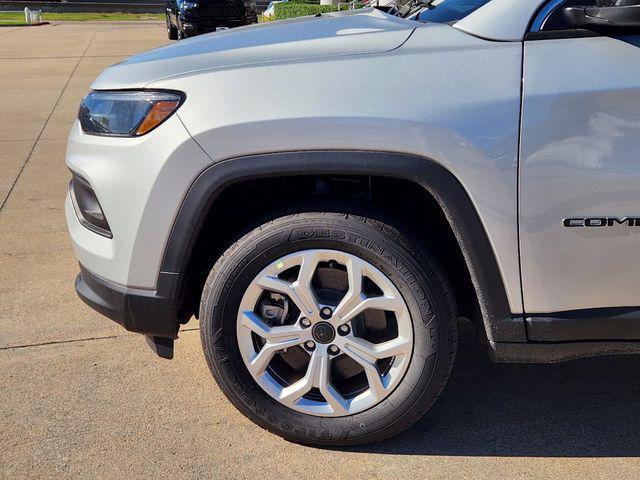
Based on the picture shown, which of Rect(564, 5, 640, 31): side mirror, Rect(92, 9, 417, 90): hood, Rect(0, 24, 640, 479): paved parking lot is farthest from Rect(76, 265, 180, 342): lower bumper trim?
Rect(564, 5, 640, 31): side mirror

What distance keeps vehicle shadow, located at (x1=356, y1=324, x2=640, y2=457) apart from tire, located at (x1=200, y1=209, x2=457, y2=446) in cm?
17

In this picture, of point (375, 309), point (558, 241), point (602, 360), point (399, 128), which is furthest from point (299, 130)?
point (602, 360)

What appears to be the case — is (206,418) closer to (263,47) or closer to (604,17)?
(263,47)

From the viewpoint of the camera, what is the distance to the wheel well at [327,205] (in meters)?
2.64

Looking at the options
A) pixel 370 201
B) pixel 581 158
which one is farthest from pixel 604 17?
pixel 370 201

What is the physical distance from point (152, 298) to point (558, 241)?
1.35 meters

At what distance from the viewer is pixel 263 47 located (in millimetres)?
2648

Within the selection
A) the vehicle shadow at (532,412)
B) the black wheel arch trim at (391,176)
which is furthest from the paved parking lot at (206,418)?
the black wheel arch trim at (391,176)

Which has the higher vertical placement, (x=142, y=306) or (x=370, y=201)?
(x=370, y=201)

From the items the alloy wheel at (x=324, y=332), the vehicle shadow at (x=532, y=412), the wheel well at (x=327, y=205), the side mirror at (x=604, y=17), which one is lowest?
the vehicle shadow at (x=532, y=412)

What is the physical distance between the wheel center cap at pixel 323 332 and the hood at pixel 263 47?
0.89 m

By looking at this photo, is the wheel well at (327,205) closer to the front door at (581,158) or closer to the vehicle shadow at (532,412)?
the front door at (581,158)

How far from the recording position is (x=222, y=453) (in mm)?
2734

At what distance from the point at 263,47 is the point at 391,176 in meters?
0.65
